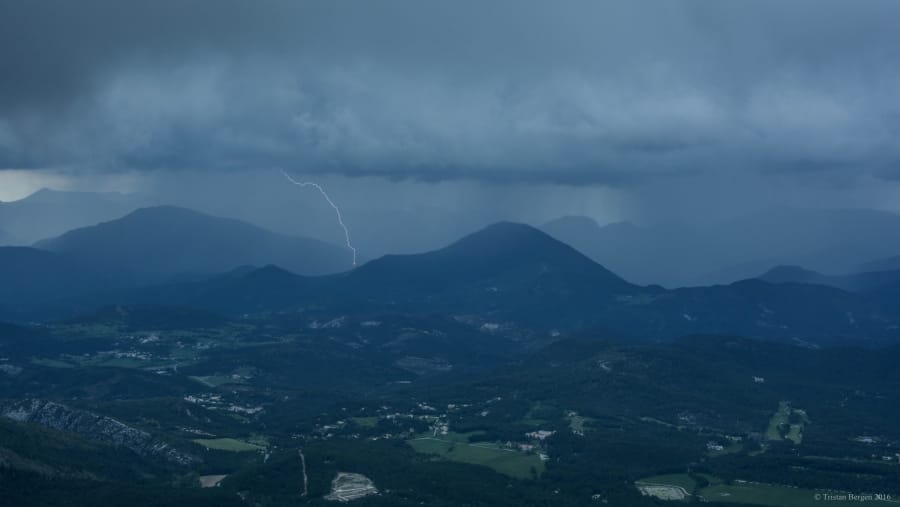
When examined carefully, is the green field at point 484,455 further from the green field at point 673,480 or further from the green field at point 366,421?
the green field at point 673,480

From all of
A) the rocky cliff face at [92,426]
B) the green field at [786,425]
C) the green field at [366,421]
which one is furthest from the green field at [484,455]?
the green field at [786,425]

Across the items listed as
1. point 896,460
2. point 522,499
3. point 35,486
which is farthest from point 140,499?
point 896,460

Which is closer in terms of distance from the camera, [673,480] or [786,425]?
[673,480]

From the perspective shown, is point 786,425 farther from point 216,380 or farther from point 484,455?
point 216,380

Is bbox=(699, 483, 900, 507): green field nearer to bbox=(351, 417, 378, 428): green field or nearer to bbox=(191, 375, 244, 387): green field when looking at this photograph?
bbox=(351, 417, 378, 428): green field

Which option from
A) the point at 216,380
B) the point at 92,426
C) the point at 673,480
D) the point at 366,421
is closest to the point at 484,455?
the point at 673,480

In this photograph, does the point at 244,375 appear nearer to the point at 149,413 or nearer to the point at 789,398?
the point at 149,413

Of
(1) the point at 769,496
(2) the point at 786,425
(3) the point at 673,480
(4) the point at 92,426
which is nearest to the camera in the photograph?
(1) the point at 769,496
